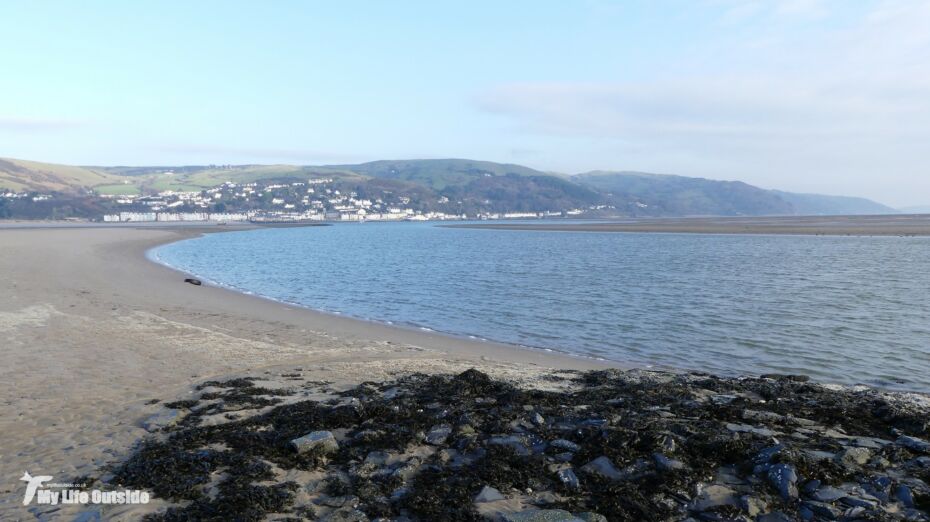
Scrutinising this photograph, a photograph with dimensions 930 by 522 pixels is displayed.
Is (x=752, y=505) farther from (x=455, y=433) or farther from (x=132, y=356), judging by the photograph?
(x=132, y=356)

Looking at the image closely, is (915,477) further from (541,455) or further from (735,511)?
(541,455)

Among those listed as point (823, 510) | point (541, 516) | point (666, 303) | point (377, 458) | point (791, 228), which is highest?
point (791, 228)

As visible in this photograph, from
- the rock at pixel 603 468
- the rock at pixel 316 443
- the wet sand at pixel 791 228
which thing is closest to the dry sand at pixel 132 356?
the rock at pixel 316 443

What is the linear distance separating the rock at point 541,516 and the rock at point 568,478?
0.67m

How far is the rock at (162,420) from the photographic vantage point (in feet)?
30.8

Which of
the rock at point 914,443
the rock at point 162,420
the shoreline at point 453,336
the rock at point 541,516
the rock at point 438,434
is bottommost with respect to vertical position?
the shoreline at point 453,336

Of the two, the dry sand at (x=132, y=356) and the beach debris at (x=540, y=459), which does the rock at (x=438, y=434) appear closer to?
the beach debris at (x=540, y=459)

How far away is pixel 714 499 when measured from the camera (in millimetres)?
6711

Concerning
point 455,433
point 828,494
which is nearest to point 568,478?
point 455,433

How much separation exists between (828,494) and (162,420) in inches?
394

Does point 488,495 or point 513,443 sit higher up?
point 513,443

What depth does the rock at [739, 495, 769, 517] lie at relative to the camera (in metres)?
6.36

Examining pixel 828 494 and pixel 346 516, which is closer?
pixel 346 516

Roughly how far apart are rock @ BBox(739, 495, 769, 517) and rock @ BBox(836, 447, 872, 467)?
169 cm
